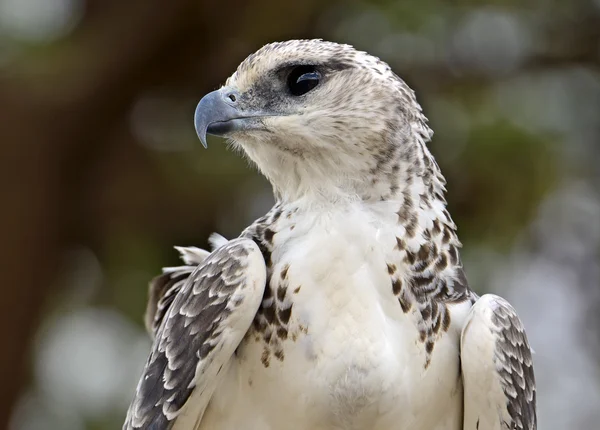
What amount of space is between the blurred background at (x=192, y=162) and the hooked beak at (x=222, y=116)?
14.8ft

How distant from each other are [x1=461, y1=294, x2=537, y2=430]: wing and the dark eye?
1057 millimetres

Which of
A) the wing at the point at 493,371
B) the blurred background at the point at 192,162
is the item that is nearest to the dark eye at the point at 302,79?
the wing at the point at 493,371

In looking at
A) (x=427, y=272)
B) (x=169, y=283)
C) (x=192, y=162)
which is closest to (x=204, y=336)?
(x=427, y=272)

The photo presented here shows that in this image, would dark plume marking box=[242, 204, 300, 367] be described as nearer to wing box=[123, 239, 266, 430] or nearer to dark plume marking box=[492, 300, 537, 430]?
wing box=[123, 239, 266, 430]

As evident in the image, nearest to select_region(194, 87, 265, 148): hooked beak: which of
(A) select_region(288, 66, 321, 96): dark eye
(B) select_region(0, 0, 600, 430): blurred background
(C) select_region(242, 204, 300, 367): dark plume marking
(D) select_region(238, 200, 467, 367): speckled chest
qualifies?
(A) select_region(288, 66, 321, 96): dark eye

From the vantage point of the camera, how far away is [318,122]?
12.7 ft

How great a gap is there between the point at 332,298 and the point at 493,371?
0.64m

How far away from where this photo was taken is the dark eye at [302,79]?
395cm

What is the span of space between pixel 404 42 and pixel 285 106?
5.03 metres

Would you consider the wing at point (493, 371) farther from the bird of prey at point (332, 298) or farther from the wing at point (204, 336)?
the wing at point (204, 336)

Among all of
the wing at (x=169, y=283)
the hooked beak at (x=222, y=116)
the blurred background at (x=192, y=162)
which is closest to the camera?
the hooked beak at (x=222, y=116)

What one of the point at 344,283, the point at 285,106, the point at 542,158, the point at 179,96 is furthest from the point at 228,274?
the point at 179,96

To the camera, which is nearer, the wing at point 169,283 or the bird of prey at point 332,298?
the bird of prey at point 332,298

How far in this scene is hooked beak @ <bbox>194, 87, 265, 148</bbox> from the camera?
3850 mm
